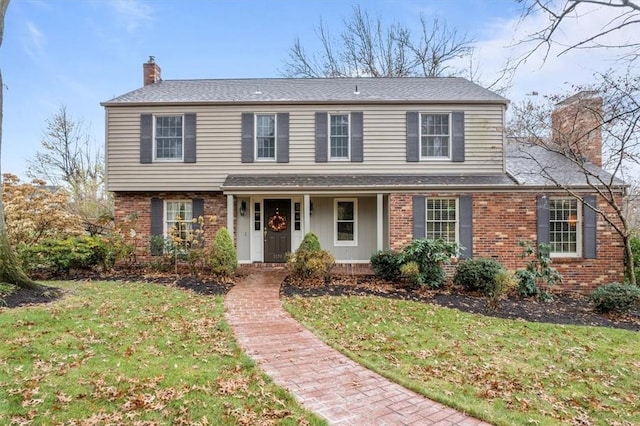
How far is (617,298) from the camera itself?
8.18 metres

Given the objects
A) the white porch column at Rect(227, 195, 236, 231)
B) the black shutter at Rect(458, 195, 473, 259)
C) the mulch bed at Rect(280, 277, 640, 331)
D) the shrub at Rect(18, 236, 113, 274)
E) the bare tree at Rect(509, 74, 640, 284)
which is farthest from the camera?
the white porch column at Rect(227, 195, 236, 231)

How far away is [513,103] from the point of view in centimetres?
1162

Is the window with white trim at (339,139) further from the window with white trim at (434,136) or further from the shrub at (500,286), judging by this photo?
the shrub at (500,286)

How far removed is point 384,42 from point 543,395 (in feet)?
75.7

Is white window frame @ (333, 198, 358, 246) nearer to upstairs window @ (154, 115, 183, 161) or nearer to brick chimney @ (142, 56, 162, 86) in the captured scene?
upstairs window @ (154, 115, 183, 161)

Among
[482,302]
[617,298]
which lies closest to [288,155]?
[482,302]

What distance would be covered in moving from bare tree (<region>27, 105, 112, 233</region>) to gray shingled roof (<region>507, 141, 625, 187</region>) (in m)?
18.8

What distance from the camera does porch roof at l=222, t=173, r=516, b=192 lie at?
10.9 meters

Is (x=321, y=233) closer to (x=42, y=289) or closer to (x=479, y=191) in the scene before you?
(x=479, y=191)

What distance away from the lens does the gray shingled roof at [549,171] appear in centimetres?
1093

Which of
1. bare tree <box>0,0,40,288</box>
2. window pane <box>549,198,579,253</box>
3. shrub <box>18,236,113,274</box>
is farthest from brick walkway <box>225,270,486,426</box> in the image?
window pane <box>549,198,579,253</box>

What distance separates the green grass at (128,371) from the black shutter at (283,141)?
6.60 m

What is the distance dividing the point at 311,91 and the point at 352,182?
3.94m

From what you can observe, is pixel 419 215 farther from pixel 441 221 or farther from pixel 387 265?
pixel 387 265
